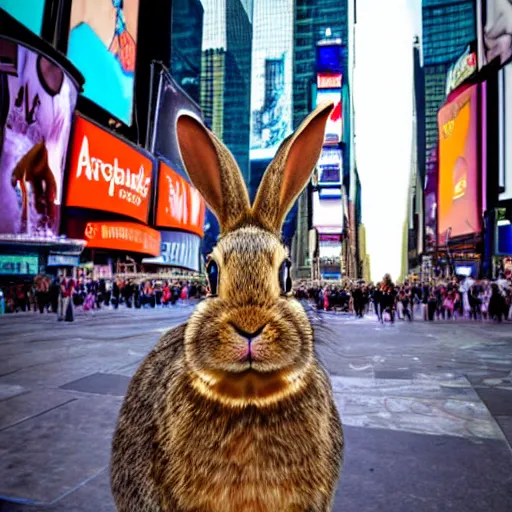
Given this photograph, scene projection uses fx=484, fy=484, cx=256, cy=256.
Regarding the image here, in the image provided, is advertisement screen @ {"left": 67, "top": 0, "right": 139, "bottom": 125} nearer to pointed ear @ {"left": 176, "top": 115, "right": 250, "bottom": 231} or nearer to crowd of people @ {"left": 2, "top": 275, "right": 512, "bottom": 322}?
crowd of people @ {"left": 2, "top": 275, "right": 512, "bottom": 322}

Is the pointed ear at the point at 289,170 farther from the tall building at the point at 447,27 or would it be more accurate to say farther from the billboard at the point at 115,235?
the billboard at the point at 115,235

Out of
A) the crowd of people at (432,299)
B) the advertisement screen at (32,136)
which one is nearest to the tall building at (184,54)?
the advertisement screen at (32,136)

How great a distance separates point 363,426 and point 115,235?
13309mm

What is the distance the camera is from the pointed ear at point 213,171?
1.07m

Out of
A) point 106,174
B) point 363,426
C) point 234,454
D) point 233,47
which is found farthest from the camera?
point 106,174

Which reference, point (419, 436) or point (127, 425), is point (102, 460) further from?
point (419, 436)

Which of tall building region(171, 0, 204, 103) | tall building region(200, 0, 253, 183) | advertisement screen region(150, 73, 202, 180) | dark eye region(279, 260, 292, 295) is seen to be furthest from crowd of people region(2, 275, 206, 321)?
tall building region(171, 0, 204, 103)

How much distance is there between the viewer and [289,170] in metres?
1.13

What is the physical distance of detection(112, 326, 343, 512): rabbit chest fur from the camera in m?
0.94

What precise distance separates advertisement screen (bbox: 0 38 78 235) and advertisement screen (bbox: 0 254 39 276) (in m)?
0.53

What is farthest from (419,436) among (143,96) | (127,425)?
(143,96)

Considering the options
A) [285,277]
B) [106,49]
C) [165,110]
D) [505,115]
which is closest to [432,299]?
[505,115]

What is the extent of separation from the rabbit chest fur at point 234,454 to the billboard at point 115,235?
43.8ft

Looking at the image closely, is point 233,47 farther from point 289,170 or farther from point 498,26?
point 498,26
